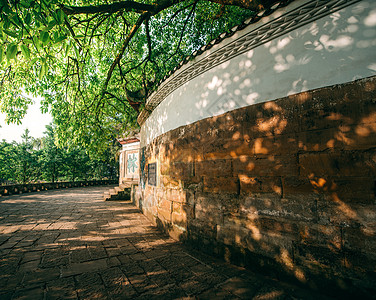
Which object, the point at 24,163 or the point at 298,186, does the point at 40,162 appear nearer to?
the point at 24,163

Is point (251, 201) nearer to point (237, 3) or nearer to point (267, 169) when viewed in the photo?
point (267, 169)

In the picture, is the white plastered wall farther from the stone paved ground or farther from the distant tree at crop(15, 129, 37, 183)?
the distant tree at crop(15, 129, 37, 183)

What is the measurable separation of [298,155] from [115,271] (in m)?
2.90

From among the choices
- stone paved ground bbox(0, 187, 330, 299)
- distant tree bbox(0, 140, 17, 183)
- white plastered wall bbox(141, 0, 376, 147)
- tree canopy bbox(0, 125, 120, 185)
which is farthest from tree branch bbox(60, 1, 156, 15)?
distant tree bbox(0, 140, 17, 183)

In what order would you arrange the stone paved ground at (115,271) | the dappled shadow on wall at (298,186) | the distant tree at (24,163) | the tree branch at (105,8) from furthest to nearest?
the distant tree at (24,163)
the tree branch at (105,8)
the stone paved ground at (115,271)
the dappled shadow on wall at (298,186)

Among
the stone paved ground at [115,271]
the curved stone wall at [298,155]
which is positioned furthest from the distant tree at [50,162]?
the curved stone wall at [298,155]

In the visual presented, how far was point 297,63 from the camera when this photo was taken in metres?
2.21

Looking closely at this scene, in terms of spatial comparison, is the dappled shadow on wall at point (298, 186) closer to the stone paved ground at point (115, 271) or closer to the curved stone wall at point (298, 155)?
the curved stone wall at point (298, 155)

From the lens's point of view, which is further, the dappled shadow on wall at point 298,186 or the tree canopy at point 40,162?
the tree canopy at point 40,162

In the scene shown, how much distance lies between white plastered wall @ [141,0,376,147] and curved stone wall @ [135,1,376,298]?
0.01 m

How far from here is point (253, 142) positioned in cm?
253

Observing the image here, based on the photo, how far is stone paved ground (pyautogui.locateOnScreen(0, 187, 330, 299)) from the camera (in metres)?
2.02

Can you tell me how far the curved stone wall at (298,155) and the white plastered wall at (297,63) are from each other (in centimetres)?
1

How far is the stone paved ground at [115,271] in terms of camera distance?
6.61ft
